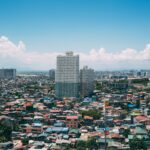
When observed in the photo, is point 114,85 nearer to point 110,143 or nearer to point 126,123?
point 126,123

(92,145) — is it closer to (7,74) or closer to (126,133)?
(126,133)

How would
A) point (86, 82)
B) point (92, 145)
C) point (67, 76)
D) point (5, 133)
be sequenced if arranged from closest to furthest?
1. point (92, 145)
2. point (5, 133)
3. point (67, 76)
4. point (86, 82)

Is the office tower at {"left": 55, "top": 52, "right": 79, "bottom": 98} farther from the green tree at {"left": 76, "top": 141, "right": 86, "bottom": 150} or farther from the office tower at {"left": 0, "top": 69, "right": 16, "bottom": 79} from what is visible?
the office tower at {"left": 0, "top": 69, "right": 16, "bottom": 79}

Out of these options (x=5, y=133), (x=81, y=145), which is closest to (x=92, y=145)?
(x=81, y=145)

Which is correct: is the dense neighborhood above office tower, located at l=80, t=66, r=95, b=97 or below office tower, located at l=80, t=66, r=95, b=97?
below

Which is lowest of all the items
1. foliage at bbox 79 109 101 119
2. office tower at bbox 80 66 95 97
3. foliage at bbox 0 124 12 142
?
foliage at bbox 0 124 12 142

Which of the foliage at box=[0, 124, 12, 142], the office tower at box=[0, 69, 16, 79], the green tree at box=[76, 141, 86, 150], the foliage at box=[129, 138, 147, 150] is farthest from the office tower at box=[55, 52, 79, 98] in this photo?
the office tower at box=[0, 69, 16, 79]

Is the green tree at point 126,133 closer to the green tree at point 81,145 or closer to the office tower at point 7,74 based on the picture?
the green tree at point 81,145
